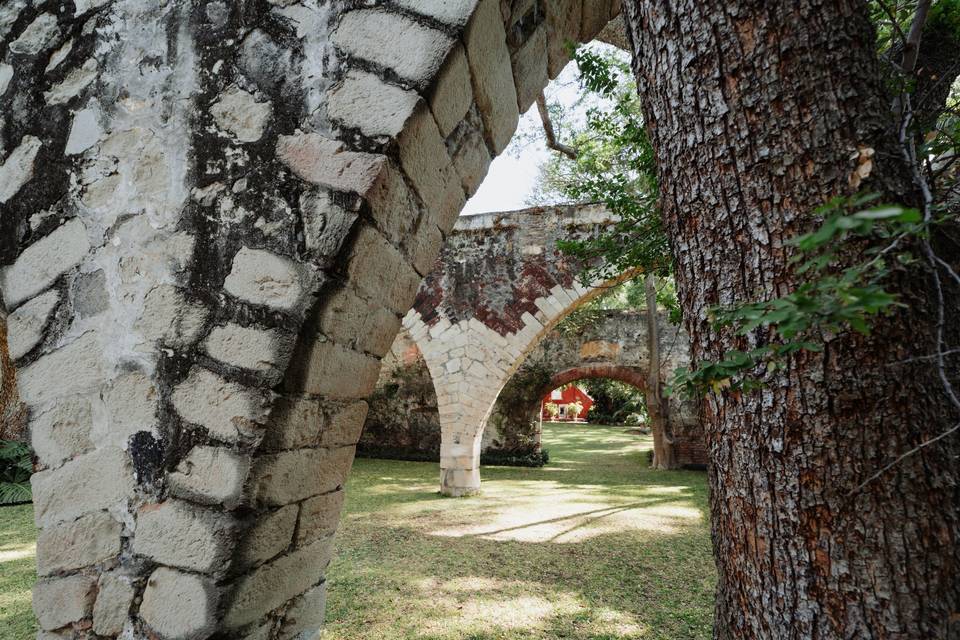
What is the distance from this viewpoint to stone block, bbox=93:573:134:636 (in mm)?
1329

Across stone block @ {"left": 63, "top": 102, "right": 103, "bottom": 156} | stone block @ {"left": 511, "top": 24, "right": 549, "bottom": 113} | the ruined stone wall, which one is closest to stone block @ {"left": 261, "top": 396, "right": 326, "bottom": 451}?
stone block @ {"left": 63, "top": 102, "right": 103, "bottom": 156}

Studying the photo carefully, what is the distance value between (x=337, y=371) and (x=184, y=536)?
1.75ft

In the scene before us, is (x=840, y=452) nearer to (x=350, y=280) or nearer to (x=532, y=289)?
(x=350, y=280)

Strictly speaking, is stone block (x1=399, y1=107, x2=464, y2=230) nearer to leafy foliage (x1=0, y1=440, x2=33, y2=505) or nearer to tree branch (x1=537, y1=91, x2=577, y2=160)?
tree branch (x1=537, y1=91, x2=577, y2=160)

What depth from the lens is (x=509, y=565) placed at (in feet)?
12.6

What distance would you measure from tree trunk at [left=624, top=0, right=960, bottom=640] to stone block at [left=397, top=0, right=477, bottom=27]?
0.46 m

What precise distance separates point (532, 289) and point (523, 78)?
5.03 metres

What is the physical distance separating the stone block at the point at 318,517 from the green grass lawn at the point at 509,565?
1429mm

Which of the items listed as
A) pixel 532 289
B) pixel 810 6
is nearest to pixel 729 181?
pixel 810 6

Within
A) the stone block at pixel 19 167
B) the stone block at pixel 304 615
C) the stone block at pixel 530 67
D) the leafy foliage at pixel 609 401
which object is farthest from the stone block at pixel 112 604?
the leafy foliage at pixel 609 401

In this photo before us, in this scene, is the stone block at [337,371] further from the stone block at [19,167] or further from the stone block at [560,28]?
the stone block at [560,28]

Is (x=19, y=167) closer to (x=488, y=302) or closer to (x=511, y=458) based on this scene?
(x=488, y=302)

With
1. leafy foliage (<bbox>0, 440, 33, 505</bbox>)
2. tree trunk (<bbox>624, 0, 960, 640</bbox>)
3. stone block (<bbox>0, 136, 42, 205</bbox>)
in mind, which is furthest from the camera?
leafy foliage (<bbox>0, 440, 33, 505</bbox>)

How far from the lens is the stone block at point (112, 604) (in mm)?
1329
